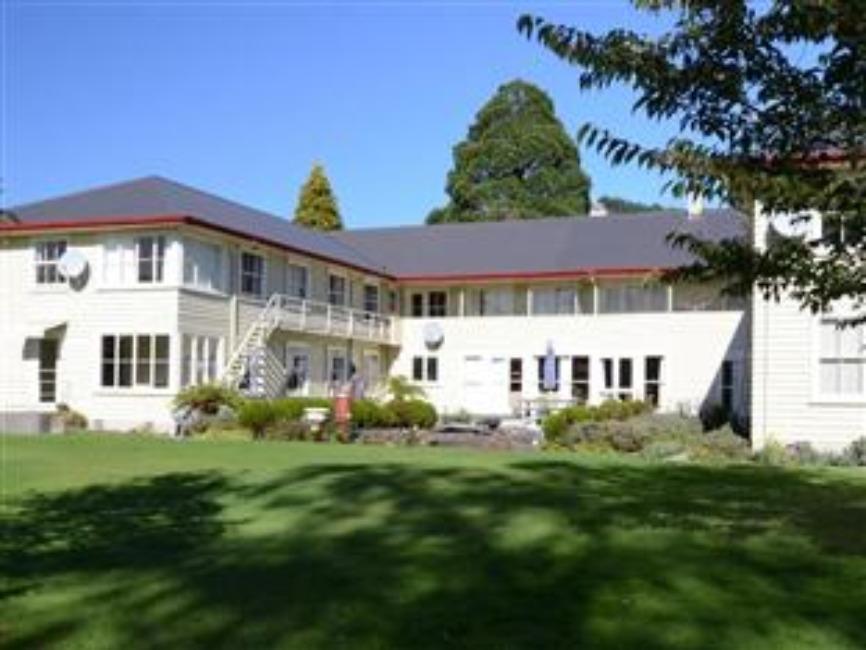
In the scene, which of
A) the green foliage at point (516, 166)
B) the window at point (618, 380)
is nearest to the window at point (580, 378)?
the window at point (618, 380)

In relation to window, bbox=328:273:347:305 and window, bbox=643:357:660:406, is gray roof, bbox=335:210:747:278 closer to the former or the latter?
window, bbox=643:357:660:406

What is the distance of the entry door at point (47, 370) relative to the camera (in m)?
36.5

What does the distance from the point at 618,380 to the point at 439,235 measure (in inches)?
454

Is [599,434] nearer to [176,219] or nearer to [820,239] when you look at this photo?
[176,219]

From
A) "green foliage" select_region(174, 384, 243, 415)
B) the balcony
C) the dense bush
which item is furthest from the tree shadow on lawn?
the balcony

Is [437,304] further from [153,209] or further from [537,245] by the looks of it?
[153,209]

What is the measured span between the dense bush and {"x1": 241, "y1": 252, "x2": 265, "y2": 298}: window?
11.0m

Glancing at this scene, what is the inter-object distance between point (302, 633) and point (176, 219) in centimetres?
2796

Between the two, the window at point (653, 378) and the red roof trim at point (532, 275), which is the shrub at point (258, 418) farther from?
the window at point (653, 378)

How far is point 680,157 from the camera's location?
8.38m

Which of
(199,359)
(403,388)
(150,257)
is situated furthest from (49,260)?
(403,388)

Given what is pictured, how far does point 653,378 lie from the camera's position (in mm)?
42500

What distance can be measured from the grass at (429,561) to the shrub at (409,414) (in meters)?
17.6

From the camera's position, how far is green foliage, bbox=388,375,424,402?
4381 centimetres
